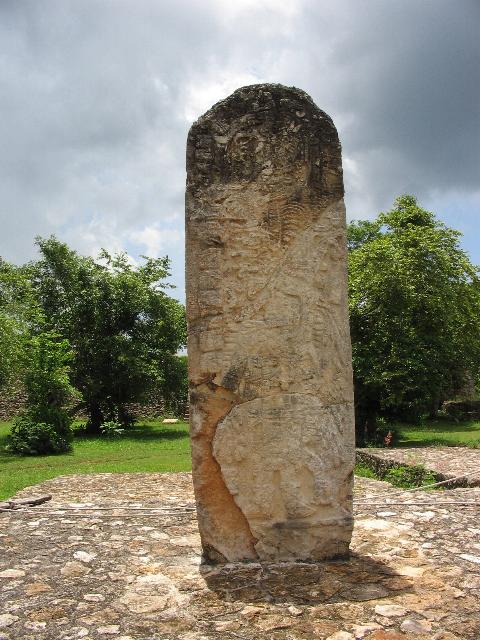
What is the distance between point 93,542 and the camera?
5320 mm

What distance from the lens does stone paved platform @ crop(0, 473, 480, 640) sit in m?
3.60

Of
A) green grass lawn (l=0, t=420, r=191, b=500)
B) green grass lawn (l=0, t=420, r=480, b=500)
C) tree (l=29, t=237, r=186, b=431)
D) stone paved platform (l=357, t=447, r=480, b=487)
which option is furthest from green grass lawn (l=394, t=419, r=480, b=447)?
tree (l=29, t=237, r=186, b=431)

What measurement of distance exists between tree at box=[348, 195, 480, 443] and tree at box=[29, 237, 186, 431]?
7.60 m

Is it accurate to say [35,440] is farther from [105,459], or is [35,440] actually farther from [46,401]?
[105,459]

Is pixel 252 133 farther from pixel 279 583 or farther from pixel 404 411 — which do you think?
pixel 404 411

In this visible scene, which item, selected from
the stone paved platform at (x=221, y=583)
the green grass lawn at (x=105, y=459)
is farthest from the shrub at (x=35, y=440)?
the stone paved platform at (x=221, y=583)

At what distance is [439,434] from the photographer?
58.4 ft

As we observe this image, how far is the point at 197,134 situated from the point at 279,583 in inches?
134

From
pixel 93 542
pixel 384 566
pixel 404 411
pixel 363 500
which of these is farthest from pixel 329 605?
pixel 404 411

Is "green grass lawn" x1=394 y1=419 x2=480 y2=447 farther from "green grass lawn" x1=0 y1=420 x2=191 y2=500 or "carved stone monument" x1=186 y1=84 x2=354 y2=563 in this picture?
"carved stone monument" x1=186 y1=84 x2=354 y2=563

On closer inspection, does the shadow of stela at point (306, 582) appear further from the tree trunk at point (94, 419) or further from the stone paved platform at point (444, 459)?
the tree trunk at point (94, 419)

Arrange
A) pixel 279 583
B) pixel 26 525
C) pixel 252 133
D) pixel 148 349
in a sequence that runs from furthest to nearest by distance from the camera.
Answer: pixel 148 349, pixel 26 525, pixel 252 133, pixel 279 583

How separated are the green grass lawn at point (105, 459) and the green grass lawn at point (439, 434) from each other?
5.62 m

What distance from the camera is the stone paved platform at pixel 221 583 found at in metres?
3.60
